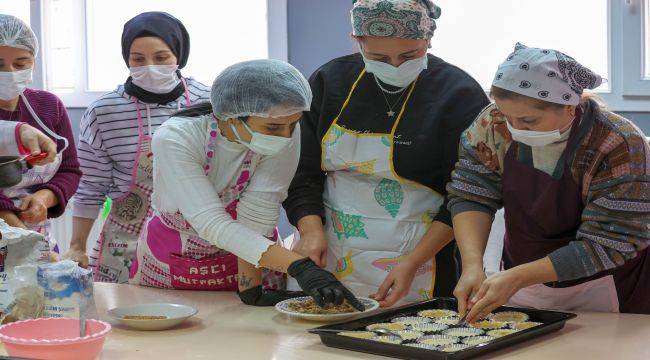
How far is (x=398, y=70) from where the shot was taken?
6.86 feet

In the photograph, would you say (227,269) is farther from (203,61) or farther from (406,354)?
(203,61)

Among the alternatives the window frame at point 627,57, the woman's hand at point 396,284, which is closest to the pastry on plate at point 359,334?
the woman's hand at point 396,284

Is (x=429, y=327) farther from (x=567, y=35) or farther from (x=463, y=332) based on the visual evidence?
(x=567, y=35)

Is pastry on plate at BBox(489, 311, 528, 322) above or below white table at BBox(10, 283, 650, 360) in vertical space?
above

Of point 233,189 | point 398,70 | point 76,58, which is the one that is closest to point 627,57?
point 398,70

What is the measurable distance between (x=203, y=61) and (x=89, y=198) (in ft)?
5.90

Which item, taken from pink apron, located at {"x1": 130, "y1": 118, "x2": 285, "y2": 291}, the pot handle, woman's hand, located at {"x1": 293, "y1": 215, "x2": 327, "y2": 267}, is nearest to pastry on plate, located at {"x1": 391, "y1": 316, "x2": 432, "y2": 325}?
woman's hand, located at {"x1": 293, "y1": 215, "x2": 327, "y2": 267}

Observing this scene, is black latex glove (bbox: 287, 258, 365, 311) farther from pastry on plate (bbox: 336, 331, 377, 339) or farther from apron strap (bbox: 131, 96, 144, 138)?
apron strap (bbox: 131, 96, 144, 138)

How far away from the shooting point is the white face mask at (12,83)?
244 cm

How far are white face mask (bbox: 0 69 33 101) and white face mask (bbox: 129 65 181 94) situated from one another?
1.10ft

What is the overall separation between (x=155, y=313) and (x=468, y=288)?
702 millimetres

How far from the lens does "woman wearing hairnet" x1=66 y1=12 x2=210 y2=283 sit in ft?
8.67

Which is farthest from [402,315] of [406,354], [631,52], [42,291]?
[631,52]

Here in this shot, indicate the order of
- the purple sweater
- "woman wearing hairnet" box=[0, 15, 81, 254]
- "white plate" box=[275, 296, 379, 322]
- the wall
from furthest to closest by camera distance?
the wall, the purple sweater, "woman wearing hairnet" box=[0, 15, 81, 254], "white plate" box=[275, 296, 379, 322]
